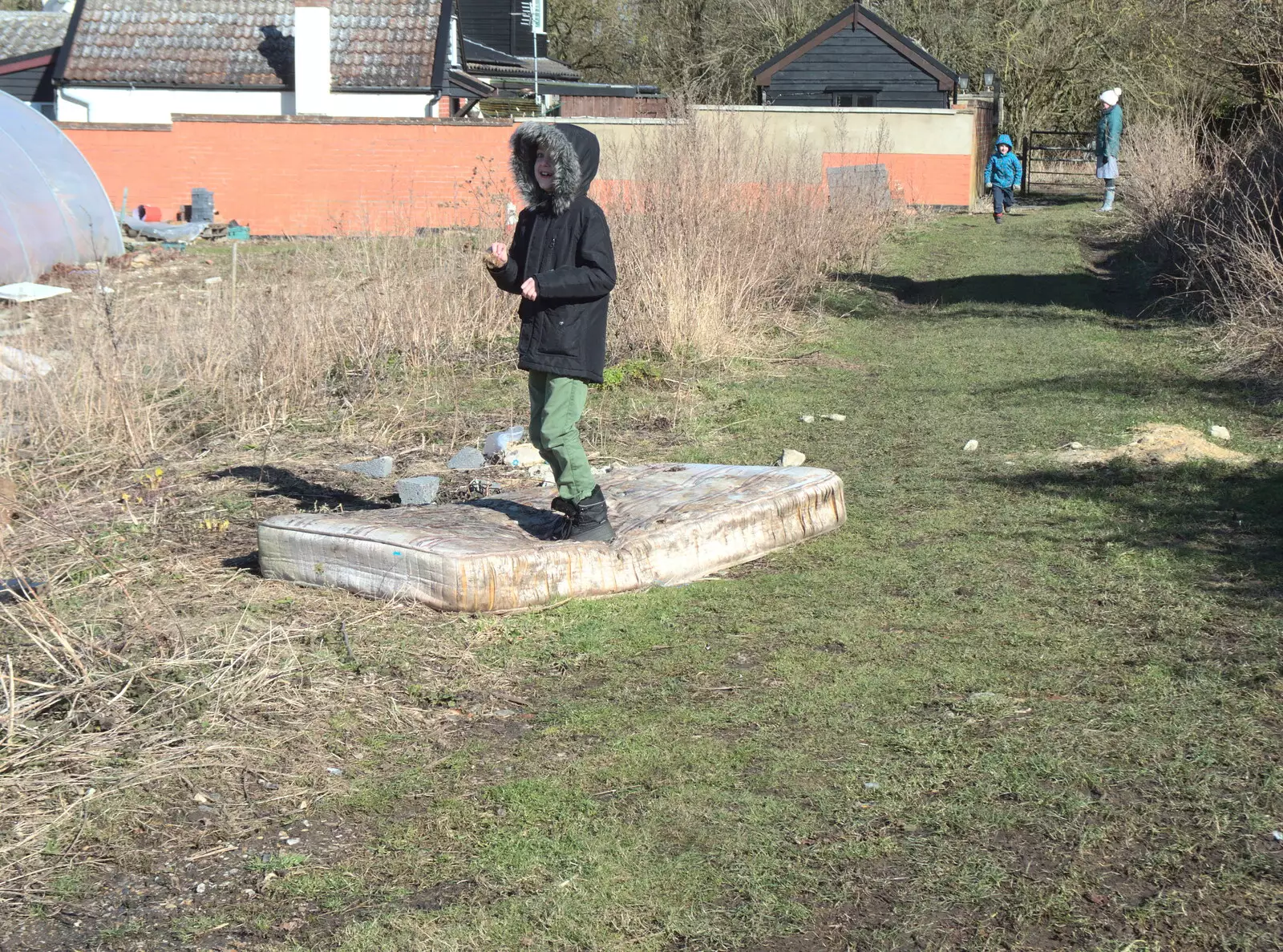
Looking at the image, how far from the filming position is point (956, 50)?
3622 centimetres

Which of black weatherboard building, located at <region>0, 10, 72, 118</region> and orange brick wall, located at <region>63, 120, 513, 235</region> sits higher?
black weatherboard building, located at <region>0, 10, 72, 118</region>

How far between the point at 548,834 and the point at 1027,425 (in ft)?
18.3

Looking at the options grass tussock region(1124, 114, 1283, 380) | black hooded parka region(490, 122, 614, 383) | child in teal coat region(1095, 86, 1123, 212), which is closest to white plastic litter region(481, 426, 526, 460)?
black hooded parka region(490, 122, 614, 383)

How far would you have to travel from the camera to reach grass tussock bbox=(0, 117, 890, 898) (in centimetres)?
369

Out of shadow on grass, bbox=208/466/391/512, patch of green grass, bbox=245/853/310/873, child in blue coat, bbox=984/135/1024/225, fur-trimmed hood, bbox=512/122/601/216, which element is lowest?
patch of green grass, bbox=245/853/310/873

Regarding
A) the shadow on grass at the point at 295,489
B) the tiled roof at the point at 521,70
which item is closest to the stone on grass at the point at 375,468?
the shadow on grass at the point at 295,489

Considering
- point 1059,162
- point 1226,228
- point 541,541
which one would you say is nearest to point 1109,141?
point 1226,228

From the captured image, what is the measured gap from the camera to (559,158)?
5.00 metres

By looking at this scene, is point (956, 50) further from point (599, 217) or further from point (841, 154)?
point (599, 217)

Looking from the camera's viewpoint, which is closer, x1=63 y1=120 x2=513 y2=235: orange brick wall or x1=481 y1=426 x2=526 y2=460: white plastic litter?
x1=481 y1=426 x2=526 y2=460: white plastic litter

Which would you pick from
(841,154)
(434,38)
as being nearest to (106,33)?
(434,38)

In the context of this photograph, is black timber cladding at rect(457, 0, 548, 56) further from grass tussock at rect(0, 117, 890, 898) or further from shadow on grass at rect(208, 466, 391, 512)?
shadow on grass at rect(208, 466, 391, 512)

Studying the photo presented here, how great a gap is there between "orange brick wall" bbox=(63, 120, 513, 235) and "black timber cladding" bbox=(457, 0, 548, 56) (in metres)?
27.3

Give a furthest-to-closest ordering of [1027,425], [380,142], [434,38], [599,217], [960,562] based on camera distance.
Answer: [434,38], [380,142], [1027,425], [960,562], [599,217]
